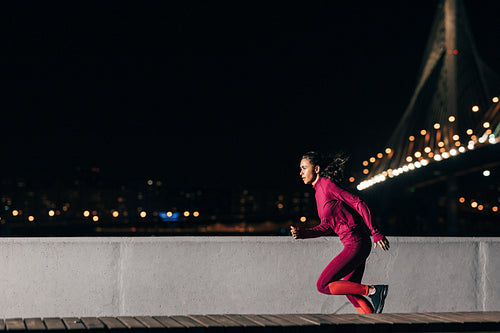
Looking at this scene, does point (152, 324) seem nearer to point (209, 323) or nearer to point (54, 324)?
point (209, 323)

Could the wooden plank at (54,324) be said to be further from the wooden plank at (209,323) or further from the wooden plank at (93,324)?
the wooden plank at (209,323)

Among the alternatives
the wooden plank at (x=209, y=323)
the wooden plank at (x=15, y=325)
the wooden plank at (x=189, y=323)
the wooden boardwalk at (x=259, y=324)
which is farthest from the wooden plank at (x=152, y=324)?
the wooden plank at (x=15, y=325)

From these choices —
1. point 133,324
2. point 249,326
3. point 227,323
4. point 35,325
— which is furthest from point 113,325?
point 249,326

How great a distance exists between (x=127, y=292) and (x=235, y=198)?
8652cm

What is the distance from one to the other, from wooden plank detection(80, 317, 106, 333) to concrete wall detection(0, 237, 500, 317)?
0.42 m

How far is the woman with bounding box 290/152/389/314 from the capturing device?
706cm

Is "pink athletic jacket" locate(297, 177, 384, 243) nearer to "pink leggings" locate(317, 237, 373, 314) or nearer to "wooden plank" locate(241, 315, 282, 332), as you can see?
"pink leggings" locate(317, 237, 373, 314)

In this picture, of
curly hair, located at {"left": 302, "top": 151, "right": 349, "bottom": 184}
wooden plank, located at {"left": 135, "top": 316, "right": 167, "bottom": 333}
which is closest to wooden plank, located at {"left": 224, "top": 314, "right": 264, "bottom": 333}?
wooden plank, located at {"left": 135, "top": 316, "right": 167, "bottom": 333}

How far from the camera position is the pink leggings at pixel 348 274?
709cm

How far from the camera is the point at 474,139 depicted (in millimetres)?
51219

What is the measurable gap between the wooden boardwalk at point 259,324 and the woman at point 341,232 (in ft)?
0.72

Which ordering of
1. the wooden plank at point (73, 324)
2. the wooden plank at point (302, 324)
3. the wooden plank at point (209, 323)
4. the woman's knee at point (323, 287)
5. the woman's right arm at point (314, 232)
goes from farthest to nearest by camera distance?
the woman's knee at point (323, 287), the woman's right arm at point (314, 232), the wooden plank at point (302, 324), the wooden plank at point (209, 323), the wooden plank at point (73, 324)

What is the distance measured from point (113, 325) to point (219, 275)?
1.30 metres

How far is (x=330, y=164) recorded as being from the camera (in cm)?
723
